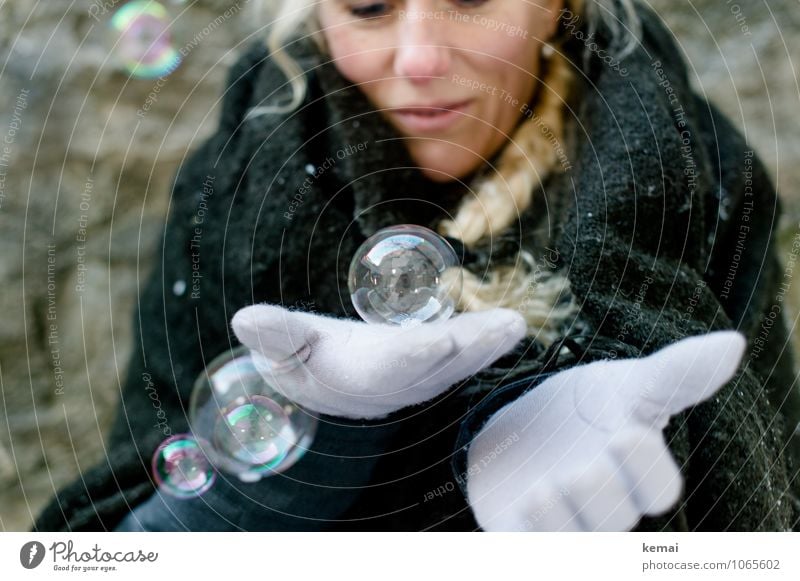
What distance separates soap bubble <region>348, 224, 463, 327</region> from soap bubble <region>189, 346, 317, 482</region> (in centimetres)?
7

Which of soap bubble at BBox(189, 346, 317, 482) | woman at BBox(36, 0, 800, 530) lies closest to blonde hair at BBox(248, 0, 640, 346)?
woman at BBox(36, 0, 800, 530)

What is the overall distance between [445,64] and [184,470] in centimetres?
32

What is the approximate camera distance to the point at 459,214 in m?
0.55

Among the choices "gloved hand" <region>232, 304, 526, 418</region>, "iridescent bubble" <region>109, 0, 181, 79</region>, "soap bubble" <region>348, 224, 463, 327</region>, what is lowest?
A: "gloved hand" <region>232, 304, 526, 418</region>

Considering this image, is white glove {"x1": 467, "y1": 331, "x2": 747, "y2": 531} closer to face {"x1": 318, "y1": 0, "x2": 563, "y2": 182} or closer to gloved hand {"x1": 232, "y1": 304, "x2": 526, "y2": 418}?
gloved hand {"x1": 232, "y1": 304, "x2": 526, "y2": 418}

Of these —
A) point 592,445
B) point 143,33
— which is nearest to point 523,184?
point 592,445

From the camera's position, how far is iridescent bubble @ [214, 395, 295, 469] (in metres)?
0.47

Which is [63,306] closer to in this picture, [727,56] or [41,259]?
[41,259]

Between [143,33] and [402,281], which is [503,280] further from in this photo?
[143,33]

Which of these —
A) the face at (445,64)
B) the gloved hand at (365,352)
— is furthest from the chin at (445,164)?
the gloved hand at (365,352)

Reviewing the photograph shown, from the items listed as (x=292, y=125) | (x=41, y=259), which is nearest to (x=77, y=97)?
(x=41, y=259)

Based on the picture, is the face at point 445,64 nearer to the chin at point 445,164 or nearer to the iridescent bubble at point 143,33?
the chin at point 445,164

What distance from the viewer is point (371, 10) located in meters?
0.50

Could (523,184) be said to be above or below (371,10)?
below
